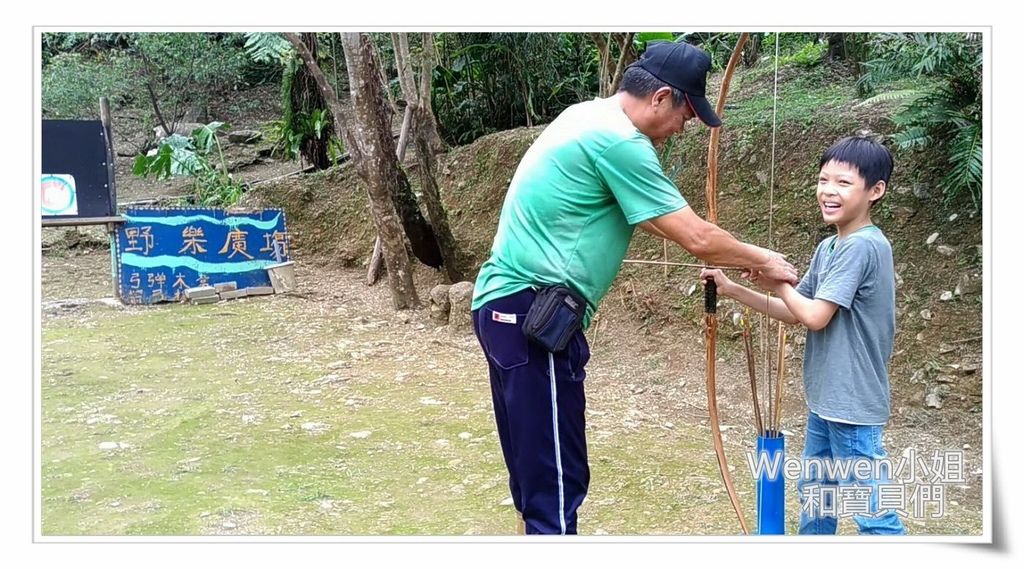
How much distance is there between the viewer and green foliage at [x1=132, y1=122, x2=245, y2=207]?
1026 centimetres

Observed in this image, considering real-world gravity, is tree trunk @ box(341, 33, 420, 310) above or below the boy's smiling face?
above

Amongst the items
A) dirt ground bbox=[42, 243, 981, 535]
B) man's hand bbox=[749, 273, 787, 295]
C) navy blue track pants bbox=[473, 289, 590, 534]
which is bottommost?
dirt ground bbox=[42, 243, 981, 535]

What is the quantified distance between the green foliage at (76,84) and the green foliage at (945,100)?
942 cm

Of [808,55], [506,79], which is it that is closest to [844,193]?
[808,55]

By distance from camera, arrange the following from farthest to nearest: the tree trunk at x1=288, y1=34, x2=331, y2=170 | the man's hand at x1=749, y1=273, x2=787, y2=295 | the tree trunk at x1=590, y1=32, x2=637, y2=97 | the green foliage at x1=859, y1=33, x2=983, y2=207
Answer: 1. the tree trunk at x1=288, y1=34, x2=331, y2=170
2. the tree trunk at x1=590, y1=32, x2=637, y2=97
3. the green foliage at x1=859, y1=33, x2=983, y2=207
4. the man's hand at x1=749, y1=273, x2=787, y2=295

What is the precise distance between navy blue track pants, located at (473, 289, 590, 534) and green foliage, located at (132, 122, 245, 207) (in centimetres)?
829

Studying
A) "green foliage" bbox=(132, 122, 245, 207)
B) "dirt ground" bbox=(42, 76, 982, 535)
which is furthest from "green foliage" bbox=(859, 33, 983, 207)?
"green foliage" bbox=(132, 122, 245, 207)

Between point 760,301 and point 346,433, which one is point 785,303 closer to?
point 760,301

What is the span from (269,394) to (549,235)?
3.41 m

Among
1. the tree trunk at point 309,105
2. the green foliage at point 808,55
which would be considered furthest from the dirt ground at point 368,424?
the tree trunk at point 309,105

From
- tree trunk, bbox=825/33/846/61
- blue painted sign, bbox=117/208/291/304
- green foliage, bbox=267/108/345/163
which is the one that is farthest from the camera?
green foliage, bbox=267/108/345/163

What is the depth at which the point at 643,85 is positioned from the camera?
241 centimetres

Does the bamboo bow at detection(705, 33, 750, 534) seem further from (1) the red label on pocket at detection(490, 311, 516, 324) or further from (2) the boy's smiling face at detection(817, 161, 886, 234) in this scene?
(1) the red label on pocket at detection(490, 311, 516, 324)

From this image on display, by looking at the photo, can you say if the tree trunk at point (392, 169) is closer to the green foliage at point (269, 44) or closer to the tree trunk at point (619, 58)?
the green foliage at point (269, 44)
